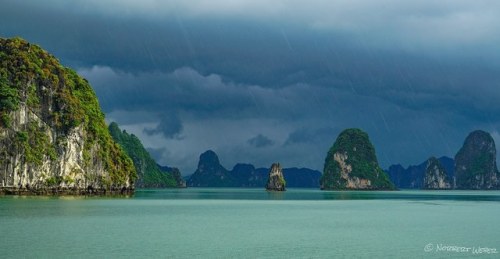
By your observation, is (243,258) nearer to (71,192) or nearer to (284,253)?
(284,253)

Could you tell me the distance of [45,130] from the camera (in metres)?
133

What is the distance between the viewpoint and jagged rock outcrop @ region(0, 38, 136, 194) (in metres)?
125

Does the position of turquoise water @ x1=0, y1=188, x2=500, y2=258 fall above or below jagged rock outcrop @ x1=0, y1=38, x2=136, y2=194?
below

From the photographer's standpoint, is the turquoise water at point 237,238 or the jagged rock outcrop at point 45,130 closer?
the turquoise water at point 237,238

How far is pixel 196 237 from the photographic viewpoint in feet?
162

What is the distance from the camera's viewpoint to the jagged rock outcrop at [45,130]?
4914 inches

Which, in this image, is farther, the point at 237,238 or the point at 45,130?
the point at 45,130

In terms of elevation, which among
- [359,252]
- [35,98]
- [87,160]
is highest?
[35,98]

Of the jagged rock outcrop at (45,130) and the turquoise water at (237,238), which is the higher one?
the jagged rock outcrop at (45,130)

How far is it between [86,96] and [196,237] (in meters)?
112

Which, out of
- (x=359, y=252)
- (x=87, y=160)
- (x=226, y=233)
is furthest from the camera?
(x=87, y=160)

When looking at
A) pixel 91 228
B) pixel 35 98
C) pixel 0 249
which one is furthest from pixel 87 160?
pixel 0 249

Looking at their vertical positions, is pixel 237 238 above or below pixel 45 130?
below

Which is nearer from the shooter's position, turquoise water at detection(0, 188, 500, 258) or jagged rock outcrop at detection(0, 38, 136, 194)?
turquoise water at detection(0, 188, 500, 258)
